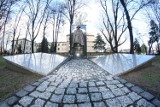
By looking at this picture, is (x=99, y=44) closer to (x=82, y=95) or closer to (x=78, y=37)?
(x=78, y=37)

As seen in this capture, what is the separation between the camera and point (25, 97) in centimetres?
506

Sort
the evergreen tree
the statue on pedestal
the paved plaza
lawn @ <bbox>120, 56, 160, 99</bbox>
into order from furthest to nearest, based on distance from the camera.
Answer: the evergreen tree, the statue on pedestal, lawn @ <bbox>120, 56, 160, 99</bbox>, the paved plaza

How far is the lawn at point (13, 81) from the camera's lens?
5377mm

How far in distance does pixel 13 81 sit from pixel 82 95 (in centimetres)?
263

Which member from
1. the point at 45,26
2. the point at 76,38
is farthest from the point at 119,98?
the point at 45,26

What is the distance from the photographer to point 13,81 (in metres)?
6.37

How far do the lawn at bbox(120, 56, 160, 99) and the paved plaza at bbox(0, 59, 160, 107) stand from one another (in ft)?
0.87

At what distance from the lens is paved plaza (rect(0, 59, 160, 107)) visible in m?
4.78

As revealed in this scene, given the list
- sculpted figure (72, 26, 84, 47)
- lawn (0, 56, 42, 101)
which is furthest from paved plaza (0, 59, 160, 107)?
sculpted figure (72, 26, 84, 47)

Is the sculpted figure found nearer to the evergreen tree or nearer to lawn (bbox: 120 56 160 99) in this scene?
lawn (bbox: 120 56 160 99)

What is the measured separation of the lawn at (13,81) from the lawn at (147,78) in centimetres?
361

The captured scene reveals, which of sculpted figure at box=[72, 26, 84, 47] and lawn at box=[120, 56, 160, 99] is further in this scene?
sculpted figure at box=[72, 26, 84, 47]

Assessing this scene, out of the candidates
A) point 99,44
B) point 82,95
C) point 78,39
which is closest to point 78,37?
point 78,39

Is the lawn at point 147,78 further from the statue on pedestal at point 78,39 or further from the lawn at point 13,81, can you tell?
the statue on pedestal at point 78,39
